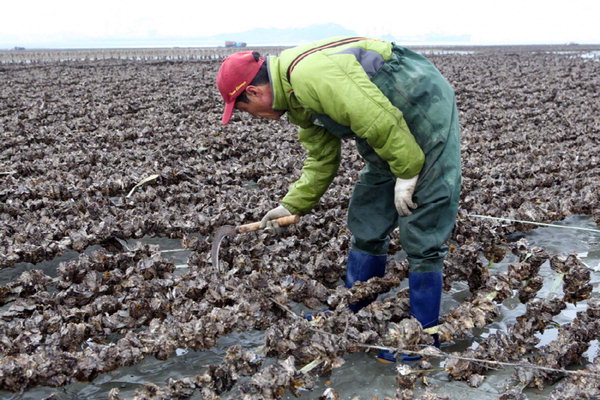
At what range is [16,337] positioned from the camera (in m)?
3.74

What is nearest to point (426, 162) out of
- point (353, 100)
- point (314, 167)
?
point (353, 100)

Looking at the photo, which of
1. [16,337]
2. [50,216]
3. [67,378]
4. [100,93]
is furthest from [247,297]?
[100,93]

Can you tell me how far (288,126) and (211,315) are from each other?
838 cm

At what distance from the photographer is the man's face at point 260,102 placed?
344cm

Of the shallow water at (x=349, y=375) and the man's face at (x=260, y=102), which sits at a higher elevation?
the man's face at (x=260, y=102)

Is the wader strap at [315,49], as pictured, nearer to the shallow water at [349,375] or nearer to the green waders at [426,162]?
the green waders at [426,162]

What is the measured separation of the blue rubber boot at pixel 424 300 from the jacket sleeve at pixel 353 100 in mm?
863

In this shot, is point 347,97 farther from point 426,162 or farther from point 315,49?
point 426,162

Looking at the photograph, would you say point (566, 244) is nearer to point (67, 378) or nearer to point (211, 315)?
point (211, 315)

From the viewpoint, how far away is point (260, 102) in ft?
11.5

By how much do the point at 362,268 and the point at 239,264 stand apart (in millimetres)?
1118

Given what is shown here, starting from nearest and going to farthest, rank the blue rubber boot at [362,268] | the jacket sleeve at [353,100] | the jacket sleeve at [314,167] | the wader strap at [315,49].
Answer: the jacket sleeve at [353,100] < the wader strap at [315,49] < the jacket sleeve at [314,167] < the blue rubber boot at [362,268]

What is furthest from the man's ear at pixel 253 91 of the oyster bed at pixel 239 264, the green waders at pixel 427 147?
the oyster bed at pixel 239 264

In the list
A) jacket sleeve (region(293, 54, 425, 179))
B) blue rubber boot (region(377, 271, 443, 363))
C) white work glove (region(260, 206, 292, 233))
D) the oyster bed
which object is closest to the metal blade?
the oyster bed
